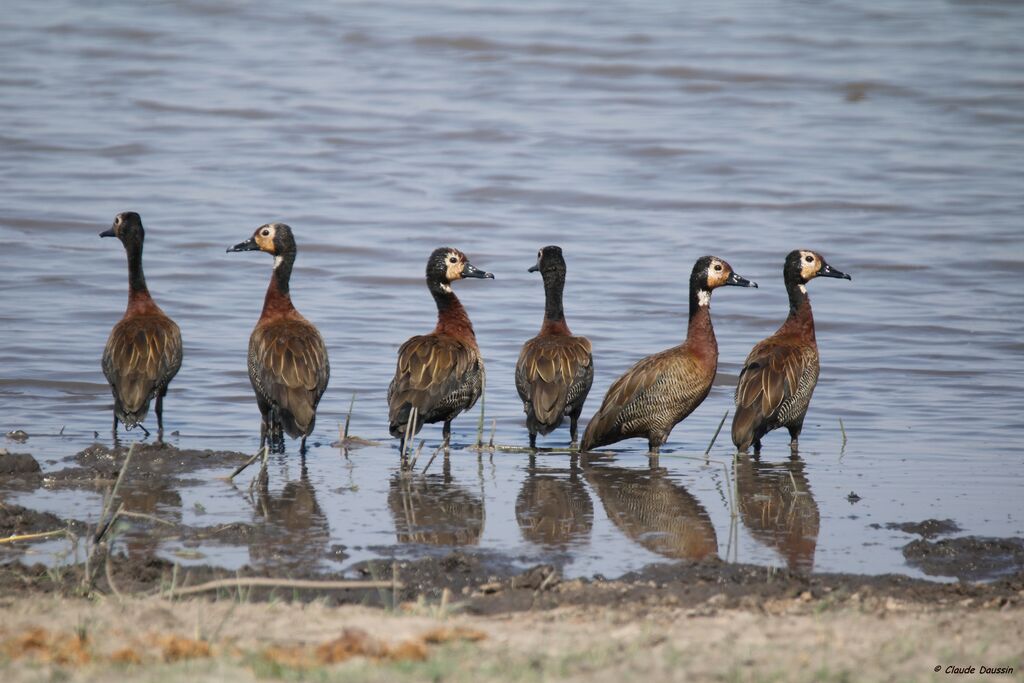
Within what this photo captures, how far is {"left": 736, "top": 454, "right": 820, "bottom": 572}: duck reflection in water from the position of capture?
8141 mm

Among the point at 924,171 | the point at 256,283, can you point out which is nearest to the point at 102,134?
the point at 256,283

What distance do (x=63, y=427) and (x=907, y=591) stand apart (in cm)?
714

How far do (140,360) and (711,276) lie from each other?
185 inches

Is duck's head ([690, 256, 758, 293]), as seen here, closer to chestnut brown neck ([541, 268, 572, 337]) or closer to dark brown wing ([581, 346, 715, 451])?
dark brown wing ([581, 346, 715, 451])

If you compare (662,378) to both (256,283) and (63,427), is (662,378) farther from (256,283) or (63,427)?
(256,283)

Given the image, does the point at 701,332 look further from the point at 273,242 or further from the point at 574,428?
the point at 273,242

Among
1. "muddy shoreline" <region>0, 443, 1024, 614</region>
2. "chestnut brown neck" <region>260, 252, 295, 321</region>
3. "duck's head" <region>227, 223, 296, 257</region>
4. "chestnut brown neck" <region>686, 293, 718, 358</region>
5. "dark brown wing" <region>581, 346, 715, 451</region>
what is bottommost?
"muddy shoreline" <region>0, 443, 1024, 614</region>

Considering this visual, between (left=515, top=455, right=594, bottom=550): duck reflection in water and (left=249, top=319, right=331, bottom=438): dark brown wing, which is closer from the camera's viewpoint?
(left=515, top=455, right=594, bottom=550): duck reflection in water

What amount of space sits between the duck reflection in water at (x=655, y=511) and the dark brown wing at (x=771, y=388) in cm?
82

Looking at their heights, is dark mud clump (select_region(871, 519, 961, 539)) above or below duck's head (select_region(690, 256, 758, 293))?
below

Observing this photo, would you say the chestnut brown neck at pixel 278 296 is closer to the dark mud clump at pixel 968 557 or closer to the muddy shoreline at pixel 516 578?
the muddy shoreline at pixel 516 578

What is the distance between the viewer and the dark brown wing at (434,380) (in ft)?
36.5

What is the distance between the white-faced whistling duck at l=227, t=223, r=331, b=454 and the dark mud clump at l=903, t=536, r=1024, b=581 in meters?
4.75

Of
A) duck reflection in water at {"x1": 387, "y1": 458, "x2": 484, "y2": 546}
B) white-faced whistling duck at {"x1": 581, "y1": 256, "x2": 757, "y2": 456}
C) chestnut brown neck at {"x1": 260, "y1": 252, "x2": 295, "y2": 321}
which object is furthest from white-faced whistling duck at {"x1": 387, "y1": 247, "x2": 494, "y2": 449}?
chestnut brown neck at {"x1": 260, "y1": 252, "x2": 295, "y2": 321}
